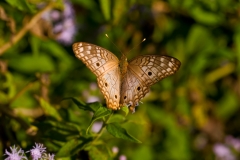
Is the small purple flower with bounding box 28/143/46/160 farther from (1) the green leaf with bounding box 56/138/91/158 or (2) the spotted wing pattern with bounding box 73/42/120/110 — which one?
(2) the spotted wing pattern with bounding box 73/42/120/110

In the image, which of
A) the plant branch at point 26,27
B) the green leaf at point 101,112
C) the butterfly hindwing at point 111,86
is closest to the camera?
the green leaf at point 101,112

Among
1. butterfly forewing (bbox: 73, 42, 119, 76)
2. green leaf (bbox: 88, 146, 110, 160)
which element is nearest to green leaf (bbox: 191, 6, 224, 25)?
butterfly forewing (bbox: 73, 42, 119, 76)

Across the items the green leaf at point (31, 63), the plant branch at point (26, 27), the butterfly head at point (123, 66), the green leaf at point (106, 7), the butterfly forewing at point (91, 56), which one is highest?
the plant branch at point (26, 27)

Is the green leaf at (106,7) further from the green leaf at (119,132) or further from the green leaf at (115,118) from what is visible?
the green leaf at (119,132)

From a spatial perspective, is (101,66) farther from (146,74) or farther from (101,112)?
(101,112)

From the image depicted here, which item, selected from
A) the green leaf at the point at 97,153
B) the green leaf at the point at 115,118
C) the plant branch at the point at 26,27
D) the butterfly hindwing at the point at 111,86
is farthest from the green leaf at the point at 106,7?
the green leaf at the point at 97,153

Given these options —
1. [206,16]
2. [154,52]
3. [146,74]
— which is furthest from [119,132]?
[154,52]

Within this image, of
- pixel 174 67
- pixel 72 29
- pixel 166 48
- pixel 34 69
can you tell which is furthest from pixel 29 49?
pixel 174 67

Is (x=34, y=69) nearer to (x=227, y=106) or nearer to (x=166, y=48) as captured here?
(x=166, y=48)
